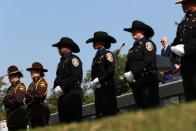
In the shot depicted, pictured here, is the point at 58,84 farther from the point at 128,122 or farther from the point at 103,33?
the point at 128,122

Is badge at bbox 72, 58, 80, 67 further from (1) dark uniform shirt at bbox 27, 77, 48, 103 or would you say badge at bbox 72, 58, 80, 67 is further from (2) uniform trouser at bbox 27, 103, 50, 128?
(2) uniform trouser at bbox 27, 103, 50, 128

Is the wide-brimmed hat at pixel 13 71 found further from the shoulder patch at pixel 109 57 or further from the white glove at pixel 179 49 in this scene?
the white glove at pixel 179 49

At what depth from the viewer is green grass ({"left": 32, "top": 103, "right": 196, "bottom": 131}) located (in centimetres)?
318

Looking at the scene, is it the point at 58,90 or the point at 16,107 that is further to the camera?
the point at 16,107

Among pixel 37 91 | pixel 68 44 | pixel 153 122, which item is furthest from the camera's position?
pixel 37 91

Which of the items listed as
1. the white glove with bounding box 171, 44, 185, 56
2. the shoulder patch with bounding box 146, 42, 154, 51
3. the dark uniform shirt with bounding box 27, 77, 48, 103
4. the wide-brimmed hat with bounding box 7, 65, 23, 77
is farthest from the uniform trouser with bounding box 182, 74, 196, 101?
the wide-brimmed hat with bounding box 7, 65, 23, 77

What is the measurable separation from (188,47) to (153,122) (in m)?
3.22

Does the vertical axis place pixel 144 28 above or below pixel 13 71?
above

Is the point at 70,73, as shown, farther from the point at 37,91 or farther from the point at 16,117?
the point at 16,117

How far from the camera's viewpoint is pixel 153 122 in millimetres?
3381

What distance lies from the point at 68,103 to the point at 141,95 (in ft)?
5.00

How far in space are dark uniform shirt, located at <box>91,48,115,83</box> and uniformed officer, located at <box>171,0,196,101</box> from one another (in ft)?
6.30

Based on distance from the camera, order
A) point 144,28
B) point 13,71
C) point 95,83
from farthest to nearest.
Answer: point 13,71 → point 95,83 → point 144,28

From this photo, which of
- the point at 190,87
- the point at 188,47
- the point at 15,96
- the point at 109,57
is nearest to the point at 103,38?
the point at 109,57
